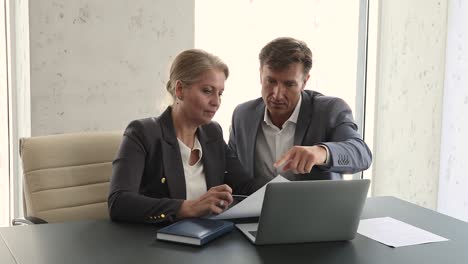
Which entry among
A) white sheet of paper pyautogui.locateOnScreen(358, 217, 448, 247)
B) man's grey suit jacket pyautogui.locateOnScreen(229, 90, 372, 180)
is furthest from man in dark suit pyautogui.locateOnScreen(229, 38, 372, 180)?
white sheet of paper pyautogui.locateOnScreen(358, 217, 448, 247)

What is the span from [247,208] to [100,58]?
1.61m

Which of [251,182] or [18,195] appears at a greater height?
[251,182]

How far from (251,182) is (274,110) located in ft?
1.12

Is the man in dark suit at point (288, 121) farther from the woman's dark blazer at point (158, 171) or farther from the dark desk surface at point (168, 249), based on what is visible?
the dark desk surface at point (168, 249)

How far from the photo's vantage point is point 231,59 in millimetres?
3484

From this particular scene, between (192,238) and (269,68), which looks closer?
(192,238)

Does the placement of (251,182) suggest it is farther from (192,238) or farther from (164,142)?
(192,238)

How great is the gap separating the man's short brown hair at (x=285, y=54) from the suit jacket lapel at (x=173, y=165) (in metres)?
0.52

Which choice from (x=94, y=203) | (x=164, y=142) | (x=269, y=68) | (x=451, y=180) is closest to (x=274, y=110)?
(x=269, y=68)

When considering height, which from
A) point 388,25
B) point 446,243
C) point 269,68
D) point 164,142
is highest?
point 388,25

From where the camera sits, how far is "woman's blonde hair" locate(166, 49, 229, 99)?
6.41 ft

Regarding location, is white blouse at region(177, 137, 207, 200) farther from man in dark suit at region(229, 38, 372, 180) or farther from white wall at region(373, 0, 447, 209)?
white wall at region(373, 0, 447, 209)

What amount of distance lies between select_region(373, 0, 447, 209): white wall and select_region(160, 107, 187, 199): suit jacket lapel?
2.17 m

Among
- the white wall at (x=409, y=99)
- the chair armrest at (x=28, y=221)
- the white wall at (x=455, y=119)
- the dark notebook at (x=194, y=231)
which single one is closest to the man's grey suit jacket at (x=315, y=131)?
the dark notebook at (x=194, y=231)
